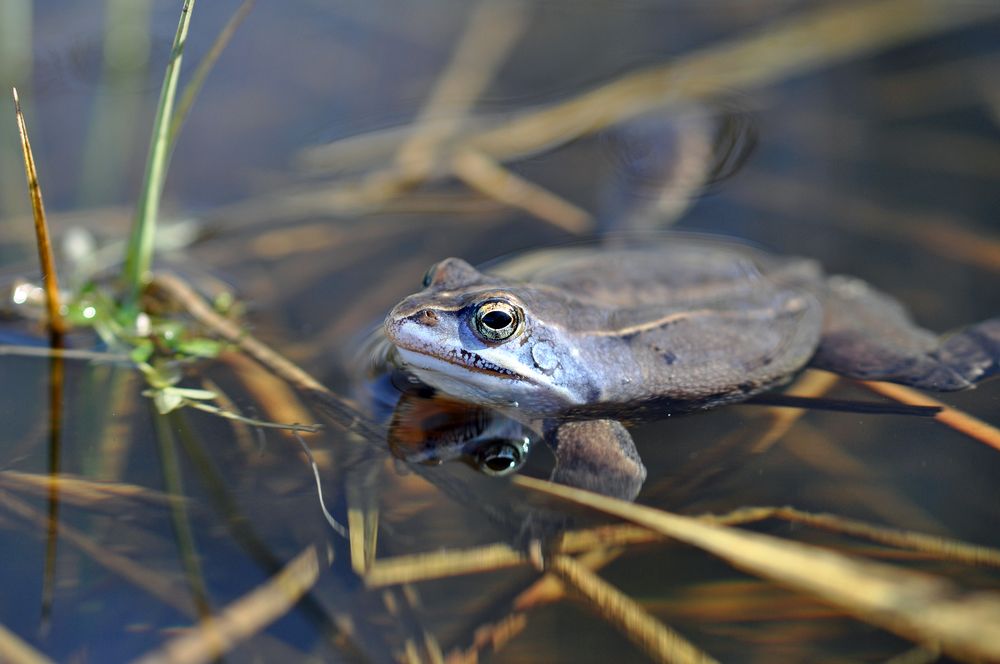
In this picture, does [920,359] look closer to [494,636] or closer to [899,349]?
[899,349]


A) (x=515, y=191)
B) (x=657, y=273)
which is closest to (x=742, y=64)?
(x=515, y=191)

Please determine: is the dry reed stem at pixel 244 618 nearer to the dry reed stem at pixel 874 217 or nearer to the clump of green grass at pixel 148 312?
the clump of green grass at pixel 148 312

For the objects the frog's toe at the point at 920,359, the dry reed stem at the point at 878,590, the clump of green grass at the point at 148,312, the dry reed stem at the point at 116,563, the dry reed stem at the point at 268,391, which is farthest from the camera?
the frog's toe at the point at 920,359

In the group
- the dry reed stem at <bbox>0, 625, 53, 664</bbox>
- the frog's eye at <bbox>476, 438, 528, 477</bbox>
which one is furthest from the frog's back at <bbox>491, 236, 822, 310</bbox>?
the dry reed stem at <bbox>0, 625, 53, 664</bbox>

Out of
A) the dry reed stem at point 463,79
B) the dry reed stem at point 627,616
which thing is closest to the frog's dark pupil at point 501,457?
the dry reed stem at point 627,616

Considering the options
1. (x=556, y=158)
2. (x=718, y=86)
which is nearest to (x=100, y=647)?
(x=556, y=158)

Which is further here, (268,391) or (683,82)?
(683,82)
